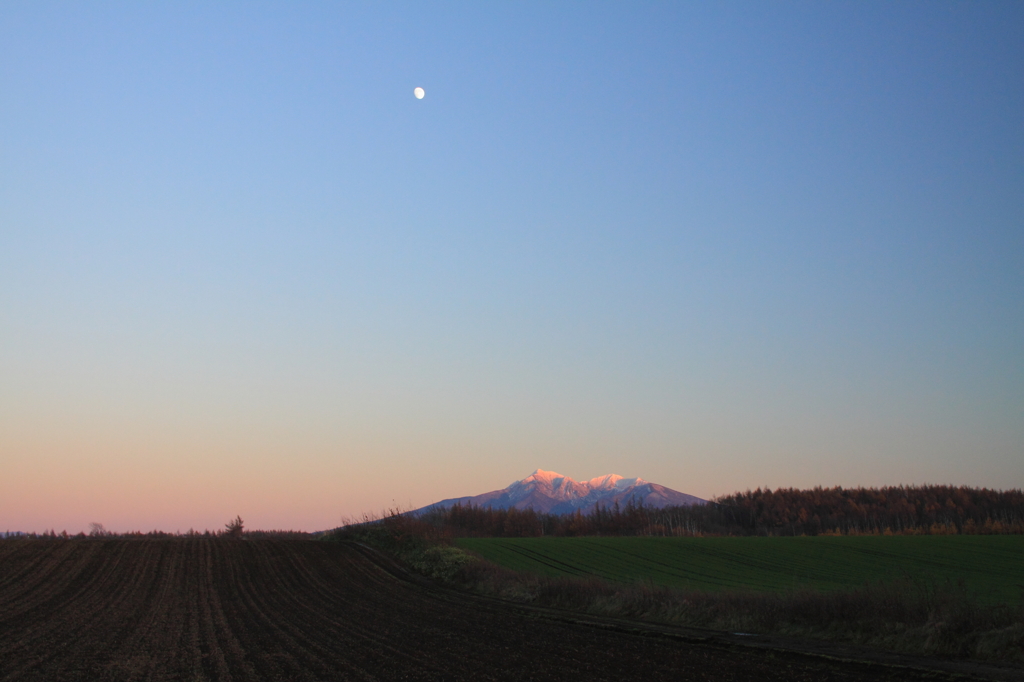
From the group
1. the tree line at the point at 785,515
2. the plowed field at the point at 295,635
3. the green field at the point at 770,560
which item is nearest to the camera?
the plowed field at the point at 295,635

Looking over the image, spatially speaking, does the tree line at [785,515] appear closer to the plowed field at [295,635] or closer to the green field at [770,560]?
the green field at [770,560]

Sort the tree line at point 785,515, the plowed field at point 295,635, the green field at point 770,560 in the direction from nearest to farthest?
the plowed field at point 295,635, the green field at point 770,560, the tree line at point 785,515

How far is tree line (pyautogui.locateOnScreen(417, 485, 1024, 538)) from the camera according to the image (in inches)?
4193

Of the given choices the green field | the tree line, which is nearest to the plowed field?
the green field

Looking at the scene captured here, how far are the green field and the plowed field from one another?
14.6 m

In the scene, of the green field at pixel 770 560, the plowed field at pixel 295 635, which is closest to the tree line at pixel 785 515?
the green field at pixel 770 560

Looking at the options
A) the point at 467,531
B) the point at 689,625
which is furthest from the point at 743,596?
the point at 467,531

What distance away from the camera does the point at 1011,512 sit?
108000mm

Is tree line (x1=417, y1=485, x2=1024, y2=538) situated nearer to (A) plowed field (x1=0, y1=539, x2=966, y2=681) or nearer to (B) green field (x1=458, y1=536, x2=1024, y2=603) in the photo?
(B) green field (x1=458, y1=536, x2=1024, y2=603)

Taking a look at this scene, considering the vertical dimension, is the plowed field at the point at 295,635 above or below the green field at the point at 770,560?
above

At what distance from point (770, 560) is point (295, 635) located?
42731mm

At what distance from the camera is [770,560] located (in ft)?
168

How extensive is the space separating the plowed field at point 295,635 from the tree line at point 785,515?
7289 centimetres

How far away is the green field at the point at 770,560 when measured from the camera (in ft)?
126
